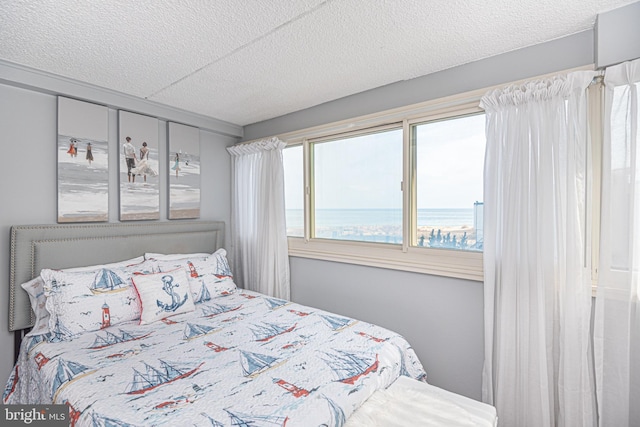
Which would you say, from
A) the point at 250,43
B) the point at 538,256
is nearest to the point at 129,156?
the point at 250,43

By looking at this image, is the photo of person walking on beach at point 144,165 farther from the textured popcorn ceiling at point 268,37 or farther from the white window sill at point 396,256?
the white window sill at point 396,256

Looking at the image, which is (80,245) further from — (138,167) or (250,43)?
(250,43)

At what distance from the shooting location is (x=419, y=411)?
1.37 m

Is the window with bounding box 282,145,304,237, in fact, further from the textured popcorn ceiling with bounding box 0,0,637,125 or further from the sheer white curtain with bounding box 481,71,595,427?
the sheer white curtain with bounding box 481,71,595,427

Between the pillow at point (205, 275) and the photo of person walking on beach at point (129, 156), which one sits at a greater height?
the photo of person walking on beach at point (129, 156)

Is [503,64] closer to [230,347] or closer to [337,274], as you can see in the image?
[337,274]

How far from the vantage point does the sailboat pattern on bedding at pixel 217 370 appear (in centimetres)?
126

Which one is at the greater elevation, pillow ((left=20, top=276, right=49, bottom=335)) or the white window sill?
the white window sill

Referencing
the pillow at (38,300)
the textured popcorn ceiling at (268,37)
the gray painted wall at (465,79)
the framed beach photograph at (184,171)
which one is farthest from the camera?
the framed beach photograph at (184,171)

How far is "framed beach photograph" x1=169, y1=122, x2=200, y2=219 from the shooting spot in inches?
121

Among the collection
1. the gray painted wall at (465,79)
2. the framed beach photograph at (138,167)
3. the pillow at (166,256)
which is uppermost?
the gray painted wall at (465,79)

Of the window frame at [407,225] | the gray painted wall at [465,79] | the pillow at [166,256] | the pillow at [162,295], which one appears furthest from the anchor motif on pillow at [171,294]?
the gray painted wall at [465,79]

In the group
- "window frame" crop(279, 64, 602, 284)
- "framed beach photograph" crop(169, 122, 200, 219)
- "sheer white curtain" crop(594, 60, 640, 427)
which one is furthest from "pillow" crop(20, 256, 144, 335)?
"sheer white curtain" crop(594, 60, 640, 427)

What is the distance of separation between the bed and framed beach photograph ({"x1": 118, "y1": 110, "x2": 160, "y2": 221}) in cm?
15
